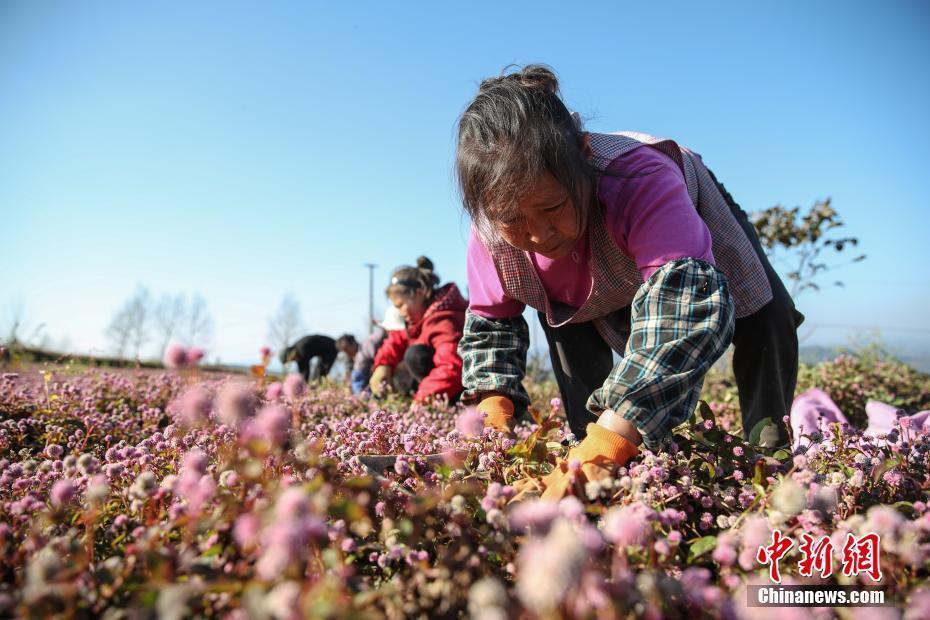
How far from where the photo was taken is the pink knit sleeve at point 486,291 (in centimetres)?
248

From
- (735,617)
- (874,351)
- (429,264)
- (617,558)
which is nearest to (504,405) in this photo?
(617,558)

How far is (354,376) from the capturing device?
7926 mm

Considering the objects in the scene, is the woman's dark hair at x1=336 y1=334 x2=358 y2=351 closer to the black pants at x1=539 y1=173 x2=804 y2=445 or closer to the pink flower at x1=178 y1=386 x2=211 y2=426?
the black pants at x1=539 y1=173 x2=804 y2=445

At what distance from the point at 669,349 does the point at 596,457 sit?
367mm

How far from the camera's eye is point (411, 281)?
5.93m

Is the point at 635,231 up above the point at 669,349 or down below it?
above

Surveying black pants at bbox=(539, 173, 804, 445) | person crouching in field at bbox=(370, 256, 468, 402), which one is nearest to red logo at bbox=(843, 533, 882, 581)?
black pants at bbox=(539, 173, 804, 445)

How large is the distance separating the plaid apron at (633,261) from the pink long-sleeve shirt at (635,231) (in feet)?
0.16

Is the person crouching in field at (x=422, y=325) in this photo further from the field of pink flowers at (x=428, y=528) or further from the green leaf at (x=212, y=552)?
the green leaf at (x=212, y=552)

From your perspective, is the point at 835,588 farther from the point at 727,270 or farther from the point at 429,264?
the point at 429,264

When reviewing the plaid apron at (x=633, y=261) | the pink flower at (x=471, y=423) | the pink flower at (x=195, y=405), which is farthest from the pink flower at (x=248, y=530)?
the plaid apron at (x=633, y=261)

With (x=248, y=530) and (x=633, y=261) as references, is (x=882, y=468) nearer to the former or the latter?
(x=633, y=261)

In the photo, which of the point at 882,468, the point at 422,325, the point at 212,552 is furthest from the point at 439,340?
the point at 212,552

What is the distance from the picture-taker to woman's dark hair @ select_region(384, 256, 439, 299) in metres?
5.86
